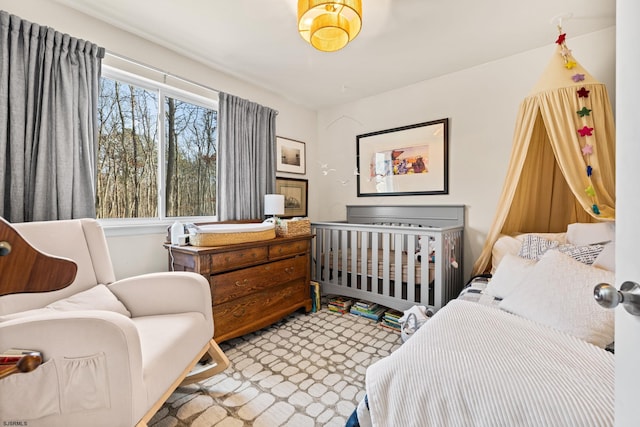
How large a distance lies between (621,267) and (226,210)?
2626 millimetres

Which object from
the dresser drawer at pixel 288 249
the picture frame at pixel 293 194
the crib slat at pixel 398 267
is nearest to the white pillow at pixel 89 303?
the dresser drawer at pixel 288 249

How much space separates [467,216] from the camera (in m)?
2.74

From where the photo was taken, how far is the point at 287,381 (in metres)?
1.67

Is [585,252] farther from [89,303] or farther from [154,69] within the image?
[154,69]

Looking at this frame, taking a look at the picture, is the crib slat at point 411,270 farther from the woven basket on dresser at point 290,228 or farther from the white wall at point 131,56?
the white wall at point 131,56

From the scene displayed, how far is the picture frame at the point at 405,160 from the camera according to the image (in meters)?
2.88

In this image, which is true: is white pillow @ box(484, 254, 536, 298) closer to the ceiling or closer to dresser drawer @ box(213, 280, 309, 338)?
dresser drawer @ box(213, 280, 309, 338)

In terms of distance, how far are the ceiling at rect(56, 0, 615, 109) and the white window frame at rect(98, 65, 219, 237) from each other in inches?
13.1

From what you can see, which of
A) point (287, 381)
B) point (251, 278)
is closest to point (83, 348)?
point (287, 381)

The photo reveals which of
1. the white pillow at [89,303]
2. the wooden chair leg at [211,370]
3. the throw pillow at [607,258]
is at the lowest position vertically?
the wooden chair leg at [211,370]

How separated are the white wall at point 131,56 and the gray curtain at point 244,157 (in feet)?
0.80

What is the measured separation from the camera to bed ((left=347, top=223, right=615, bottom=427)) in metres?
0.76

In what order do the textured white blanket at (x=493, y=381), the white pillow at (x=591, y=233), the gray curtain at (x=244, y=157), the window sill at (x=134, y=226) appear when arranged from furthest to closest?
the gray curtain at (x=244, y=157), the window sill at (x=134, y=226), the white pillow at (x=591, y=233), the textured white blanket at (x=493, y=381)

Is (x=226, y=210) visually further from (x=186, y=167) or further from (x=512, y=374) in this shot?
(x=512, y=374)
